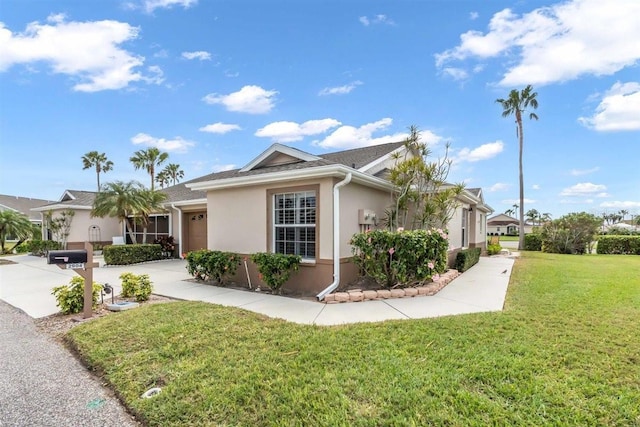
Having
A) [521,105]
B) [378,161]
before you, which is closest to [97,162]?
[378,161]

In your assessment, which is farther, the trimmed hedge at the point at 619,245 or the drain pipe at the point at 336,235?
the trimmed hedge at the point at 619,245

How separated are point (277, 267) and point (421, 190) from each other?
16.4 feet

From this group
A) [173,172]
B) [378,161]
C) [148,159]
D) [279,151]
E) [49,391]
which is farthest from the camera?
[173,172]

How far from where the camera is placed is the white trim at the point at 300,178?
7.33m

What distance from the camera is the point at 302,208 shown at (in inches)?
327

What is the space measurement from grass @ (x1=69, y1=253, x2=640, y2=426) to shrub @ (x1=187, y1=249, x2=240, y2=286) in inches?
113

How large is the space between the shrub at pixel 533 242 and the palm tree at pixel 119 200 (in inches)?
1078

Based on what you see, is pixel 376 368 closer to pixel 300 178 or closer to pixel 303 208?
pixel 303 208

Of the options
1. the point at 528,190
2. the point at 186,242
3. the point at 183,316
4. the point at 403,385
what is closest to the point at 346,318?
the point at 403,385

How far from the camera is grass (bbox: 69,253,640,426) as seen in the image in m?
2.93

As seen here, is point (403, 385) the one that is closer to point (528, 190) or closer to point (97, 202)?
point (97, 202)

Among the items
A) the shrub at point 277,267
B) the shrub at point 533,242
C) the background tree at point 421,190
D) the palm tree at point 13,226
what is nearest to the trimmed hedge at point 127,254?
the shrub at point 277,267

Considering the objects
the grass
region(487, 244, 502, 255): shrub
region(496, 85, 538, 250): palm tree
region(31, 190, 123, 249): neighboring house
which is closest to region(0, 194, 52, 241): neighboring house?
region(31, 190, 123, 249): neighboring house

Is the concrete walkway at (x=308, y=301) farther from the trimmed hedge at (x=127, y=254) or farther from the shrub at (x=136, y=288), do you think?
the trimmed hedge at (x=127, y=254)
